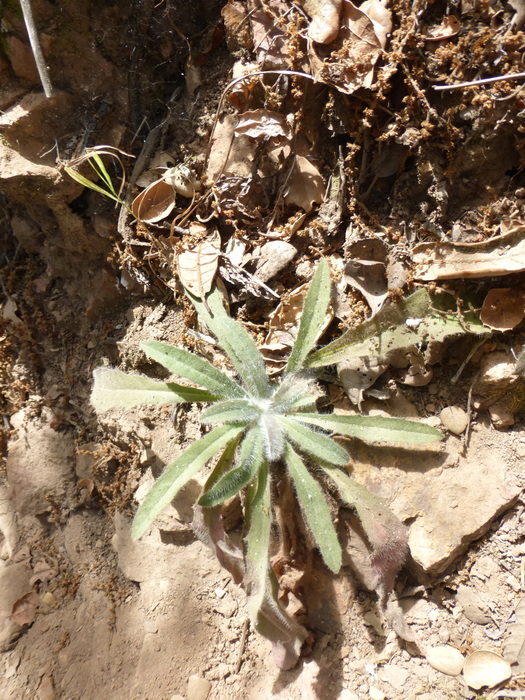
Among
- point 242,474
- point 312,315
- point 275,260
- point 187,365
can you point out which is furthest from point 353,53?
point 242,474

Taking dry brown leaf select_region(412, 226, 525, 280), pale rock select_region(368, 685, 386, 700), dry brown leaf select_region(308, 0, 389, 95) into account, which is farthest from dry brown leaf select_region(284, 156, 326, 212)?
pale rock select_region(368, 685, 386, 700)

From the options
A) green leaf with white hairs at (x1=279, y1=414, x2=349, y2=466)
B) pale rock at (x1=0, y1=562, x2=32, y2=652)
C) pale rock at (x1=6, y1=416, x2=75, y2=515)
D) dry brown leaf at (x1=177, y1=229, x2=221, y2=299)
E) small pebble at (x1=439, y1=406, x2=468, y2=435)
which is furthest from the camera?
pale rock at (x1=6, y1=416, x2=75, y2=515)

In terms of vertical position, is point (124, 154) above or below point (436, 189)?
above

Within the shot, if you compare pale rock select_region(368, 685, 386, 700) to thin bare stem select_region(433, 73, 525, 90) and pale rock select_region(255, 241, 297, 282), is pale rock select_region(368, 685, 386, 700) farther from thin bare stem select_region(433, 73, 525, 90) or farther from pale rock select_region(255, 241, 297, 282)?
thin bare stem select_region(433, 73, 525, 90)

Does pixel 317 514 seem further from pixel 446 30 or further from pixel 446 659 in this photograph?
pixel 446 30

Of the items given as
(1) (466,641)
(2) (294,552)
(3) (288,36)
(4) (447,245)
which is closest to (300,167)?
(3) (288,36)

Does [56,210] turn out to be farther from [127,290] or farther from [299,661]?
[299,661]
